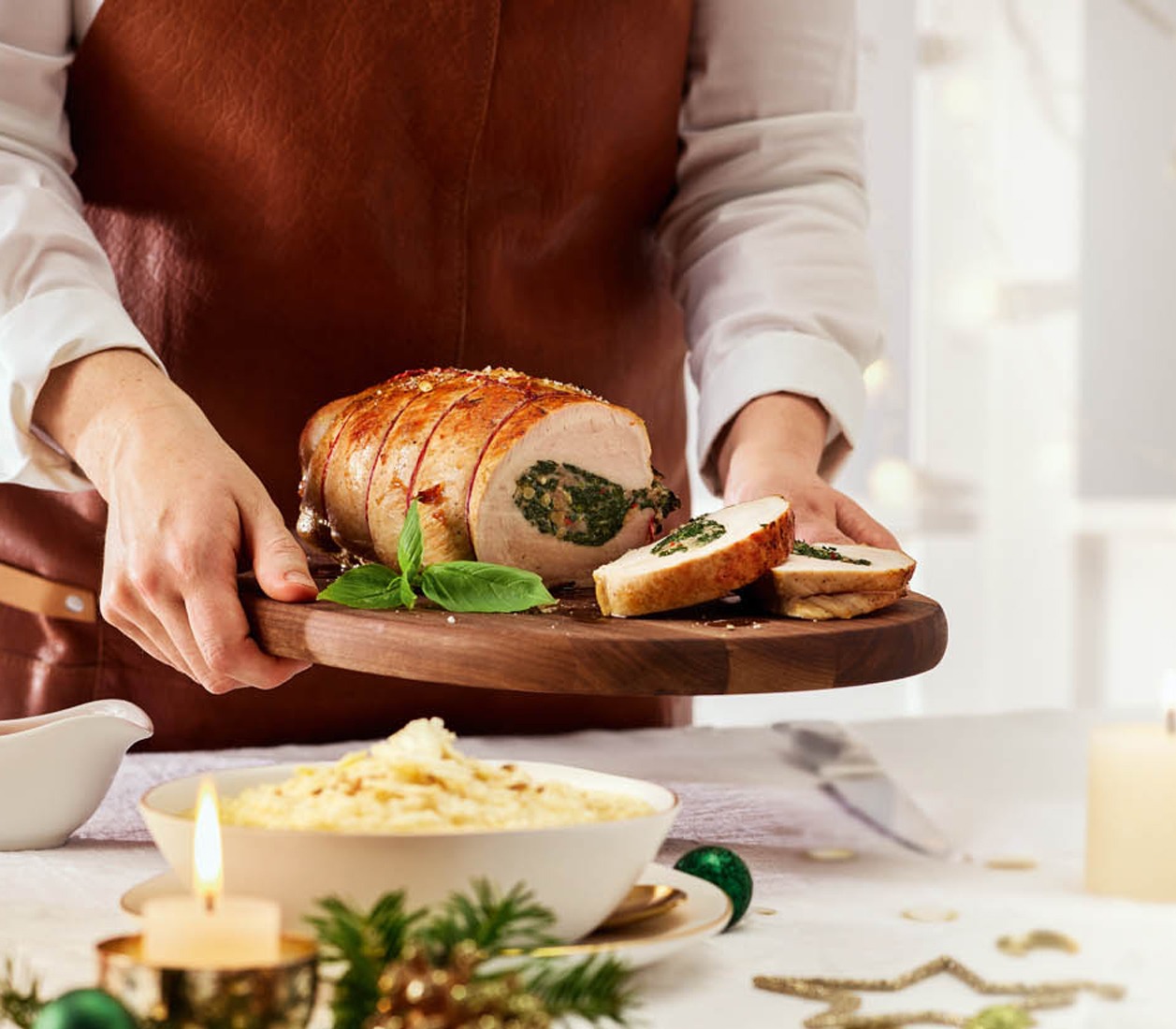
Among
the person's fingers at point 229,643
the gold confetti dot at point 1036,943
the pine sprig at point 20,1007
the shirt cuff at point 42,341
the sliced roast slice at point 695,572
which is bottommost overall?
the gold confetti dot at point 1036,943

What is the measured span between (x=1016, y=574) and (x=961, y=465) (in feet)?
1.13

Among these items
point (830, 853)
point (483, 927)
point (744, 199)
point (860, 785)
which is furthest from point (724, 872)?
point (744, 199)

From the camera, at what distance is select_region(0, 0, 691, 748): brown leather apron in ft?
5.04

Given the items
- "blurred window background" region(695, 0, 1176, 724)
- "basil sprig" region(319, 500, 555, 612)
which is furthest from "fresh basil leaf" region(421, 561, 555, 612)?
"blurred window background" region(695, 0, 1176, 724)

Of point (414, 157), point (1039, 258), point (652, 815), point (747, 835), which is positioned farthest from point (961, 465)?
point (652, 815)

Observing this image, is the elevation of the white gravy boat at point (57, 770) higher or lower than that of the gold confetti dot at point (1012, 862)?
higher

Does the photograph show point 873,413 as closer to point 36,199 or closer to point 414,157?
point 414,157

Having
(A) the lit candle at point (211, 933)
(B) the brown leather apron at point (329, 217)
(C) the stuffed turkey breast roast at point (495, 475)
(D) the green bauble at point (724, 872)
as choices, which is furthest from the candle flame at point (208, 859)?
(B) the brown leather apron at point (329, 217)

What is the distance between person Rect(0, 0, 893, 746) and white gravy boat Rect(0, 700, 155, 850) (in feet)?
1.11

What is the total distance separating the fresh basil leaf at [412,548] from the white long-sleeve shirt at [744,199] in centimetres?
33

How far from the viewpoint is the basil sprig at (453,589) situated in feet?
3.92

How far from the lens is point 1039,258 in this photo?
14.1 feet

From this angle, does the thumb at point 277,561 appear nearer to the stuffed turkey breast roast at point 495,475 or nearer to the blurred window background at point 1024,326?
the stuffed turkey breast roast at point 495,475

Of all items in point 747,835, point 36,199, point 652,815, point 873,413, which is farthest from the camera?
point 873,413
